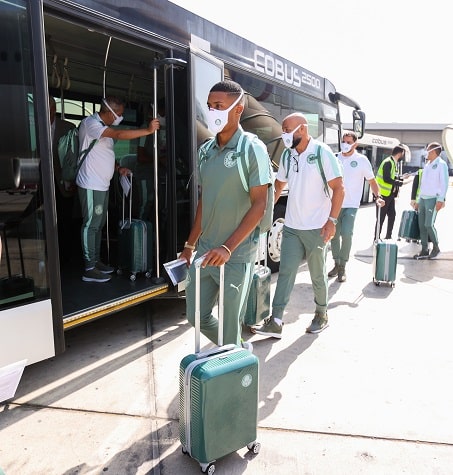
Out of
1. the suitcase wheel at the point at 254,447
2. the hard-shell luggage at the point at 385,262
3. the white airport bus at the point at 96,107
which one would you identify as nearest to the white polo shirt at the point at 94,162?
the white airport bus at the point at 96,107

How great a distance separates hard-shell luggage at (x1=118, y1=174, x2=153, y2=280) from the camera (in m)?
4.59

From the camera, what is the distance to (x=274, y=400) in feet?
10.1

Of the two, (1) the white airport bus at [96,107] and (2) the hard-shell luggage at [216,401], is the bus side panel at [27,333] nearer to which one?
(1) the white airport bus at [96,107]

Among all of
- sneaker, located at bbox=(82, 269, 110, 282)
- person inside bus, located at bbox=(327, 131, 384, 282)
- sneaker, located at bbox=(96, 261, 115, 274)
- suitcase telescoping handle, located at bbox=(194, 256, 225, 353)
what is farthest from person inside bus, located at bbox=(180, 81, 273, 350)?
person inside bus, located at bbox=(327, 131, 384, 282)

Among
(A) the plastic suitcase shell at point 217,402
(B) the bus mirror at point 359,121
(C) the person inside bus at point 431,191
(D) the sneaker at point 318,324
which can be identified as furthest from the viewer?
(B) the bus mirror at point 359,121

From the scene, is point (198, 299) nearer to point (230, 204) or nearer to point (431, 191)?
point (230, 204)

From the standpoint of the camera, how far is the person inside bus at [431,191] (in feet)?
24.2

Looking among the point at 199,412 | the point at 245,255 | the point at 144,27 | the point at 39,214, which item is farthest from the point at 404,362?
the point at 144,27

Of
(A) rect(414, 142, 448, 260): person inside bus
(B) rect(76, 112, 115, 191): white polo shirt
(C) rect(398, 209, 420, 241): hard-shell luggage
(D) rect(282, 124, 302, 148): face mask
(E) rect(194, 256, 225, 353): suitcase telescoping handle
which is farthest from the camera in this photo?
(C) rect(398, 209, 420, 241): hard-shell luggage

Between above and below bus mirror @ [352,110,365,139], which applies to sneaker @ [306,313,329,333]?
below

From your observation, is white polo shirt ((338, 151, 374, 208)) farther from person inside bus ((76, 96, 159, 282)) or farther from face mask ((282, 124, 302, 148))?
person inside bus ((76, 96, 159, 282))

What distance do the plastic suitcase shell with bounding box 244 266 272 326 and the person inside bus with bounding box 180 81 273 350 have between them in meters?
1.26

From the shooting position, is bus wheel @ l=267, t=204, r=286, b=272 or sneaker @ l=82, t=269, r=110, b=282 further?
bus wheel @ l=267, t=204, r=286, b=272

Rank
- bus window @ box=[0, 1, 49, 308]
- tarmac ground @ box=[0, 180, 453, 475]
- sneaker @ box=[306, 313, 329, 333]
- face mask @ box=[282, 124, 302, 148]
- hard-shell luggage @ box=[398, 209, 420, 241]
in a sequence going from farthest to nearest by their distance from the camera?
hard-shell luggage @ box=[398, 209, 420, 241]
sneaker @ box=[306, 313, 329, 333]
face mask @ box=[282, 124, 302, 148]
bus window @ box=[0, 1, 49, 308]
tarmac ground @ box=[0, 180, 453, 475]
